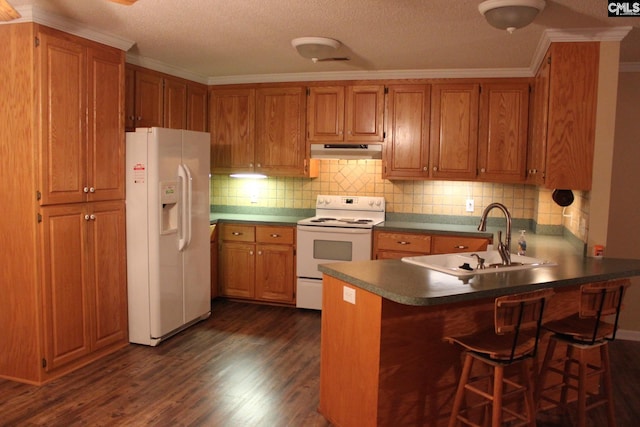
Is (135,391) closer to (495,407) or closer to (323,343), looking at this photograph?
(323,343)

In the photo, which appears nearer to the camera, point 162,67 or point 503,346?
point 503,346

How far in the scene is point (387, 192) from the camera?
5355mm

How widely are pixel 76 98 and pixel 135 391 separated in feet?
6.31

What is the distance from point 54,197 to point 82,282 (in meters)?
0.63

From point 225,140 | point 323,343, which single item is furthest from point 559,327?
point 225,140

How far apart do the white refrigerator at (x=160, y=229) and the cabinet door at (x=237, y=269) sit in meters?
0.85

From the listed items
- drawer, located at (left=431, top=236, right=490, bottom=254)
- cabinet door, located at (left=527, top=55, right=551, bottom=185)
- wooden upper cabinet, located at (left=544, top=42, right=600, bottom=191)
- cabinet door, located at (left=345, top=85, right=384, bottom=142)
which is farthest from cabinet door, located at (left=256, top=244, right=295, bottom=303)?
wooden upper cabinet, located at (left=544, top=42, right=600, bottom=191)

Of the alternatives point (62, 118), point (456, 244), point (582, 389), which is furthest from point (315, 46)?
point (582, 389)

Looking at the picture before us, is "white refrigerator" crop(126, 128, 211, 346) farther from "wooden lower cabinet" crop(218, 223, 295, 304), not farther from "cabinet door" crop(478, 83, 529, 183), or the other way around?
"cabinet door" crop(478, 83, 529, 183)

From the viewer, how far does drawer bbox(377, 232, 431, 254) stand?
470 centimetres

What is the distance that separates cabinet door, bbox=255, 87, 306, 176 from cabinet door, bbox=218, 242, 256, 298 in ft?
2.66

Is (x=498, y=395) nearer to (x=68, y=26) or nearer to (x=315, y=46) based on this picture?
(x=315, y=46)

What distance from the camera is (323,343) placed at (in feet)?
9.57

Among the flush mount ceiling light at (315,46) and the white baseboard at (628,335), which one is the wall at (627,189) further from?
the flush mount ceiling light at (315,46)
